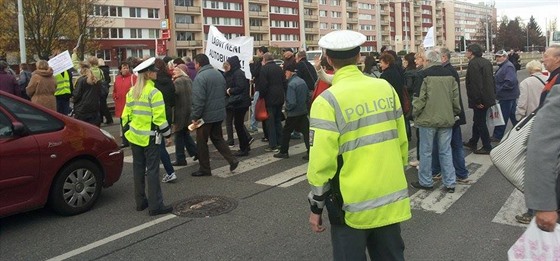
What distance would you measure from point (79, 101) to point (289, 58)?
13.7 feet

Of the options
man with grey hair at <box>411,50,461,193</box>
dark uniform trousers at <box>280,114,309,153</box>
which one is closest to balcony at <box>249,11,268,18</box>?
dark uniform trousers at <box>280,114,309,153</box>

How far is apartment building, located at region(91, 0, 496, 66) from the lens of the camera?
70500 millimetres

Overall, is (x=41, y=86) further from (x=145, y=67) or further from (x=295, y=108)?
(x=145, y=67)

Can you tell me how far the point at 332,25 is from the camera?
11094cm

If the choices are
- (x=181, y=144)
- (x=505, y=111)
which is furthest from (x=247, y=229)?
(x=505, y=111)

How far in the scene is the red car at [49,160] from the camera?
17.3ft

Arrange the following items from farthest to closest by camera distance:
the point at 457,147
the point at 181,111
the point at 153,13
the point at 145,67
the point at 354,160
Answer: the point at 153,13 < the point at 181,111 < the point at 457,147 < the point at 145,67 < the point at 354,160

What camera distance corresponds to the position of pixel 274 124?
390 inches

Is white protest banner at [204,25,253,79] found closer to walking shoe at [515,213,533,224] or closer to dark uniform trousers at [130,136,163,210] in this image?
dark uniform trousers at [130,136,163,210]

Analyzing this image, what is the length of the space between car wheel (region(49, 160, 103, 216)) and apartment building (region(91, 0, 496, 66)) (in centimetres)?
2903

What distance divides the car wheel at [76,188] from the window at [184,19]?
248 feet

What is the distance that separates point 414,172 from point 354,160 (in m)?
5.28

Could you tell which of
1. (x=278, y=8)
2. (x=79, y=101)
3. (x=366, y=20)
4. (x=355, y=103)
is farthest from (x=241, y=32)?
(x=355, y=103)

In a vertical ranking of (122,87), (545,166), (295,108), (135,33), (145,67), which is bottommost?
(545,166)
